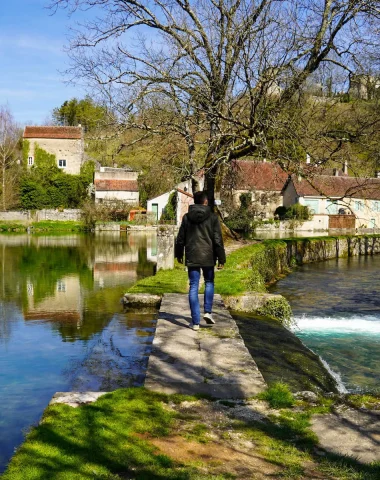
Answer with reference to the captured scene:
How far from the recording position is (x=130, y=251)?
28781mm

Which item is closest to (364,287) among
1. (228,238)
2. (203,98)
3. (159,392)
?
(228,238)

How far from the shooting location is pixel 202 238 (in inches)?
321

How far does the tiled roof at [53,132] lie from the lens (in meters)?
68.2

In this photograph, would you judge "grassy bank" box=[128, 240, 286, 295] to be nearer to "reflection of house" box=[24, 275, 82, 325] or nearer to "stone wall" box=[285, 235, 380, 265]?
"reflection of house" box=[24, 275, 82, 325]

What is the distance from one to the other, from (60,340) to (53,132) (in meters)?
63.6

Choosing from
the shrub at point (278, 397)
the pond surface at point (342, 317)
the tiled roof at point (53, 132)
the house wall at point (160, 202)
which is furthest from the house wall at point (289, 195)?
the shrub at point (278, 397)

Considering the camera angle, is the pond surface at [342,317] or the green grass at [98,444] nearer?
the green grass at [98,444]

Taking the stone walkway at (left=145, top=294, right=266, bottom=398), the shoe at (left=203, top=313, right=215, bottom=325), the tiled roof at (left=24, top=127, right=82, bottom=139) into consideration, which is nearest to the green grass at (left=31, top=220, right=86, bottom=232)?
the tiled roof at (left=24, top=127, right=82, bottom=139)

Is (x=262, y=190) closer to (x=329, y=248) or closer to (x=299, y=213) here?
(x=299, y=213)

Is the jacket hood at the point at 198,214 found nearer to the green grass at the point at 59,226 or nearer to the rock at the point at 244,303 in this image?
the rock at the point at 244,303

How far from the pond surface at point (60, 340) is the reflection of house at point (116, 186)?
140 ft

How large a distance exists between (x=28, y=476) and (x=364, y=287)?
17.2 meters

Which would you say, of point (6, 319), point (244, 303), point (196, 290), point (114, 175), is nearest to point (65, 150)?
point (114, 175)

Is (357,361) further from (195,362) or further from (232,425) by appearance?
(232,425)
